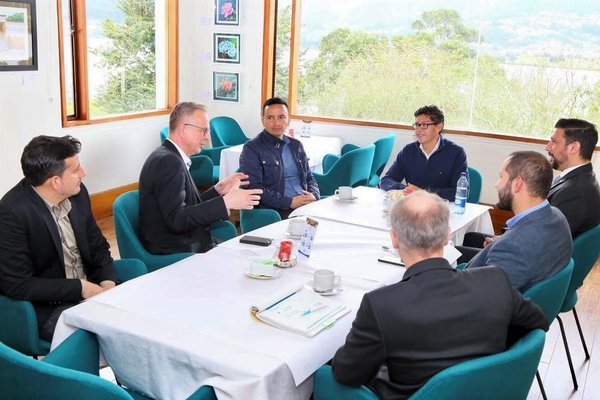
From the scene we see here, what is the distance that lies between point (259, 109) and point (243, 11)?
1136 millimetres

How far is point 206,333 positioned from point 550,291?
50.6 inches

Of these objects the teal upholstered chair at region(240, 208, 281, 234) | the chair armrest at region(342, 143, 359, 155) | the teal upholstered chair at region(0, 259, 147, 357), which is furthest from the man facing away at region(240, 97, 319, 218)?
the chair armrest at region(342, 143, 359, 155)

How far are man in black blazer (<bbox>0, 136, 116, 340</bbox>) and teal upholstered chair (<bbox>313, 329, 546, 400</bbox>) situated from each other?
5.28ft

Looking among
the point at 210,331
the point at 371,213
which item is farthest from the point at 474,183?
the point at 210,331

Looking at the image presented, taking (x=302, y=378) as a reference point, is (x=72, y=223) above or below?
above

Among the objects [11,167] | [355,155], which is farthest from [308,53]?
[11,167]

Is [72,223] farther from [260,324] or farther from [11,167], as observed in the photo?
[11,167]

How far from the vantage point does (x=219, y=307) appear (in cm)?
220

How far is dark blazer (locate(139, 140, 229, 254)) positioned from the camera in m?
3.10

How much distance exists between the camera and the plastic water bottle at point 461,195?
12.7 feet

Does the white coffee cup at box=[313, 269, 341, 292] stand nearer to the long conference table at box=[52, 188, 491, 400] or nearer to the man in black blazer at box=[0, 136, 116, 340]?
the long conference table at box=[52, 188, 491, 400]

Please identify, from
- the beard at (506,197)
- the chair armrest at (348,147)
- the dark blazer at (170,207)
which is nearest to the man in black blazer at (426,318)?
the beard at (506,197)

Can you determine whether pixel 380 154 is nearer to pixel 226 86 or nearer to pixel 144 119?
pixel 226 86

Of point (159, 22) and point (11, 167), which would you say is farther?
point (159, 22)
